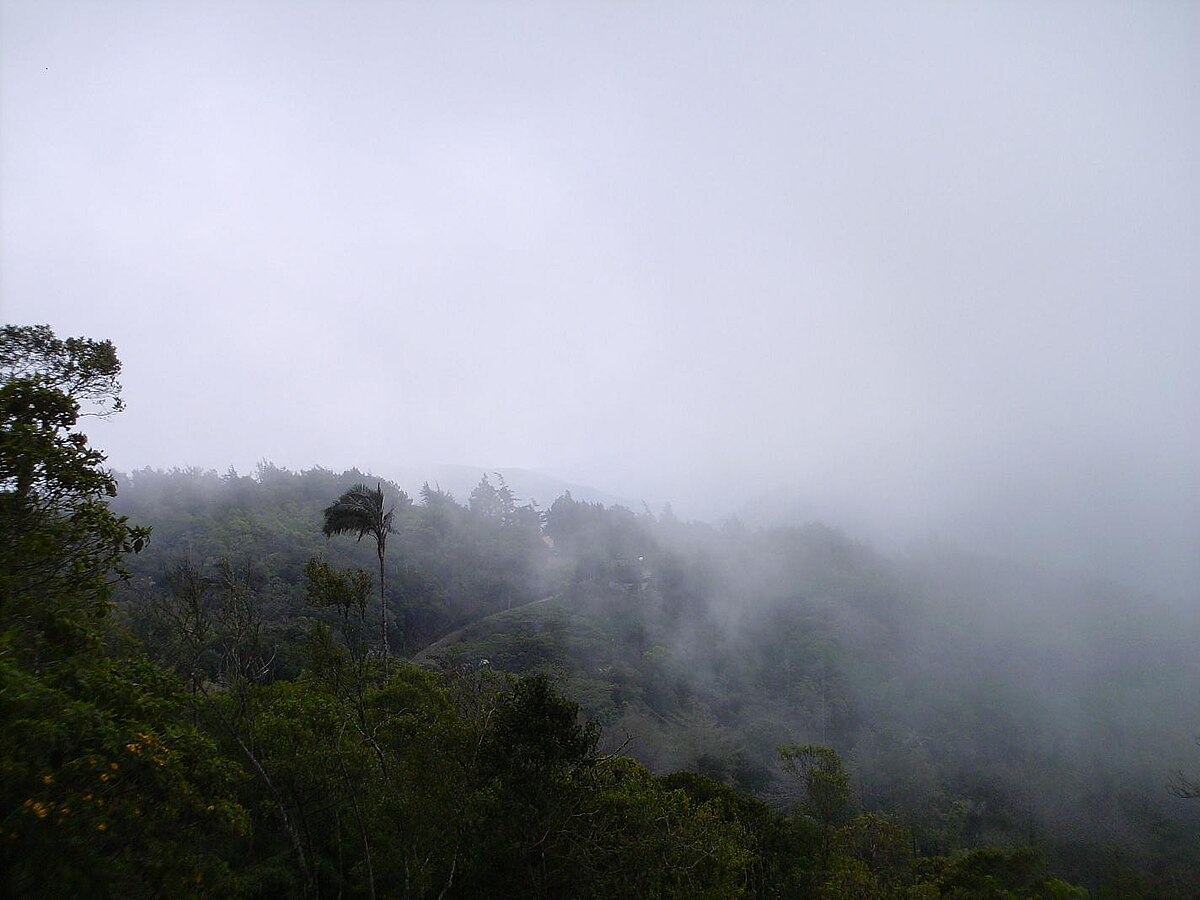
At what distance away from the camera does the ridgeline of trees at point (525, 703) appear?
5770mm

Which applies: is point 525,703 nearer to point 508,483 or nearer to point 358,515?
point 358,515

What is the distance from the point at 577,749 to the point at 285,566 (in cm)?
3701

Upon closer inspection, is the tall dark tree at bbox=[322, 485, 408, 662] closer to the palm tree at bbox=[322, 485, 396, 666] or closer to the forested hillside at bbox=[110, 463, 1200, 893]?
the palm tree at bbox=[322, 485, 396, 666]

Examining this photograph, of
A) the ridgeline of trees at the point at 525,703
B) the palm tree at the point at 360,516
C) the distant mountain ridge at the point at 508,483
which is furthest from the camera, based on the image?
the distant mountain ridge at the point at 508,483

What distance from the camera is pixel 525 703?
9.82 m

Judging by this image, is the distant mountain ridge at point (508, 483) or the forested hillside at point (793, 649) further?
the distant mountain ridge at point (508, 483)

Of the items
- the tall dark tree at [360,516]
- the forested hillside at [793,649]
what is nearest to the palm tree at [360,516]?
the tall dark tree at [360,516]

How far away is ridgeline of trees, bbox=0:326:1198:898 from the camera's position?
5.77 m

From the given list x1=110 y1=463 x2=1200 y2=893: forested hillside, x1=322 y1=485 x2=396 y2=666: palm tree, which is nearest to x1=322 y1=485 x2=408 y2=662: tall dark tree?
x1=322 y1=485 x2=396 y2=666: palm tree

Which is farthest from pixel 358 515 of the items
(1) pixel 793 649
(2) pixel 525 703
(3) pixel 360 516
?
(1) pixel 793 649

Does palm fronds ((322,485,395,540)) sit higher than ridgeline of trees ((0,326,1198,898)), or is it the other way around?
palm fronds ((322,485,395,540))

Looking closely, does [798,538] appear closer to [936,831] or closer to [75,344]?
[936,831]

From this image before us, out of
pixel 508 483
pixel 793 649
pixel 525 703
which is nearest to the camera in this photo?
pixel 525 703

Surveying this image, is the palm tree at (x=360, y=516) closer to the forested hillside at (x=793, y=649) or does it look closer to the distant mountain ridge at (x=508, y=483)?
the forested hillside at (x=793, y=649)
